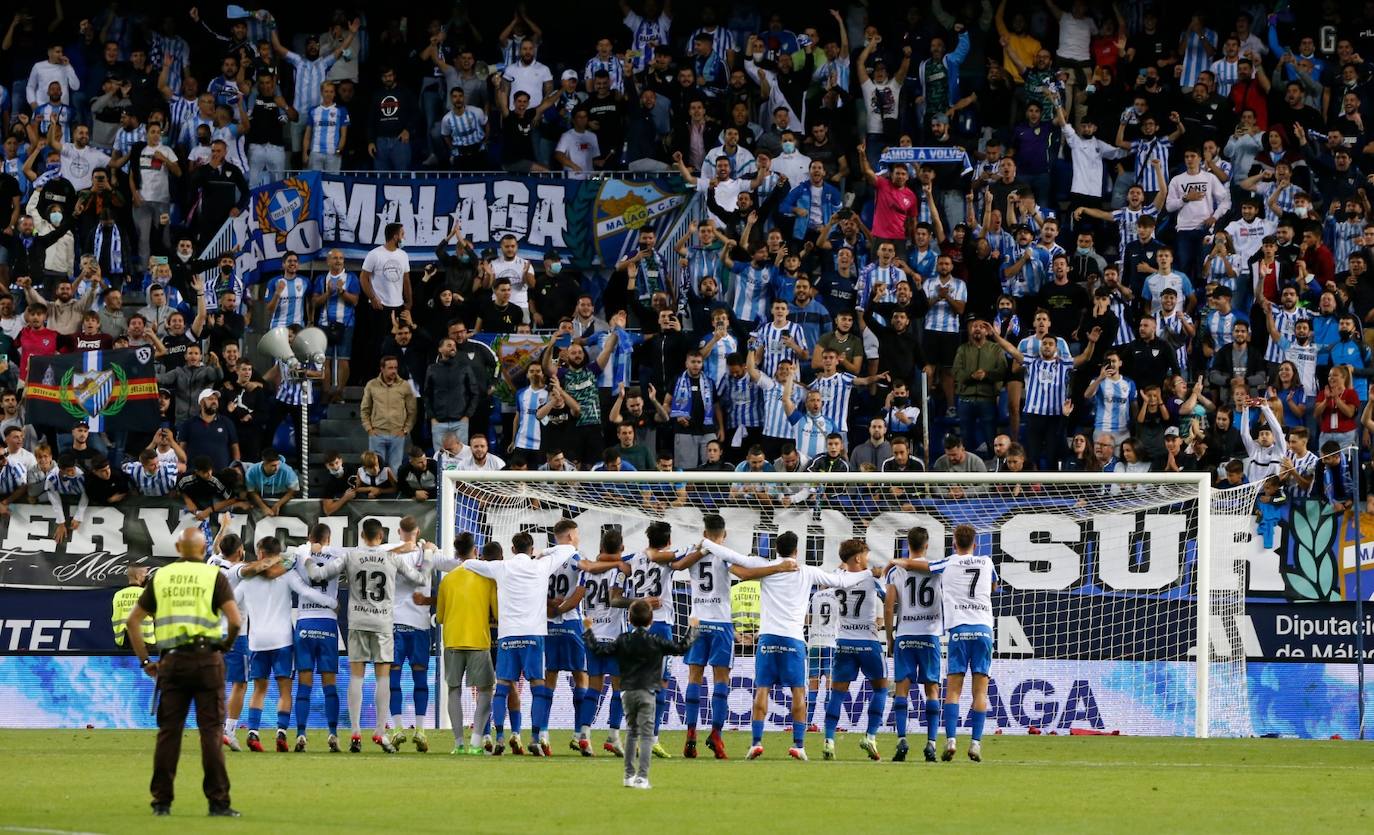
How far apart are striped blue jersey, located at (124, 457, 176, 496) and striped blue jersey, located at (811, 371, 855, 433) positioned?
818cm

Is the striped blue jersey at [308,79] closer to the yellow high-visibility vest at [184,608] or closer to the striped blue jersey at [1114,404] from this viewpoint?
the striped blue jersey at [1114,404]

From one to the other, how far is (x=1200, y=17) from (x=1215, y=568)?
12.1 m

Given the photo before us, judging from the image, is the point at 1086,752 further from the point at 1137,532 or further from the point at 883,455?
the point at 883,455

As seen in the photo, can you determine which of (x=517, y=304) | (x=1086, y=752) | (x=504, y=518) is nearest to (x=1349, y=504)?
(x=1086, y=752)

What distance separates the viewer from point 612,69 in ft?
106

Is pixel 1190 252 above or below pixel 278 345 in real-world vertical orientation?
above

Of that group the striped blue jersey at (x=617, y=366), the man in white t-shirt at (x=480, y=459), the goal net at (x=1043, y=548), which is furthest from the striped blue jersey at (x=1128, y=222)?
the man in white t-shirt at (x=480, y=459)

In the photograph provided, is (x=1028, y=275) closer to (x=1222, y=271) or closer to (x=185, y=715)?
(x=1222, y=271)

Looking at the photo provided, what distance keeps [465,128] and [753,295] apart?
240 inches

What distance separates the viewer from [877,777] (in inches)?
660

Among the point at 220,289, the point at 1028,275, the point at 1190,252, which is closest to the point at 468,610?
the point at 220,289

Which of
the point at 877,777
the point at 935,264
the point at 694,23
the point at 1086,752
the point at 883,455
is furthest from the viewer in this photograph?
the point at 694,23

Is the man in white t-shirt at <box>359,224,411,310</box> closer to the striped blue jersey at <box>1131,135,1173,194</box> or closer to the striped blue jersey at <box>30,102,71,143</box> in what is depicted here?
the striped blue jersey at <box>30,102,71,143</box>

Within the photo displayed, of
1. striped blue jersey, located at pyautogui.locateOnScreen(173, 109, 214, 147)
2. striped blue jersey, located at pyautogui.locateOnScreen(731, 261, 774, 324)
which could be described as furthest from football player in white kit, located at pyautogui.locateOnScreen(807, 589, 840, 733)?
striped blue jersey, located at pyautogui.locateOnScreen(173, 109, 214, 147)
